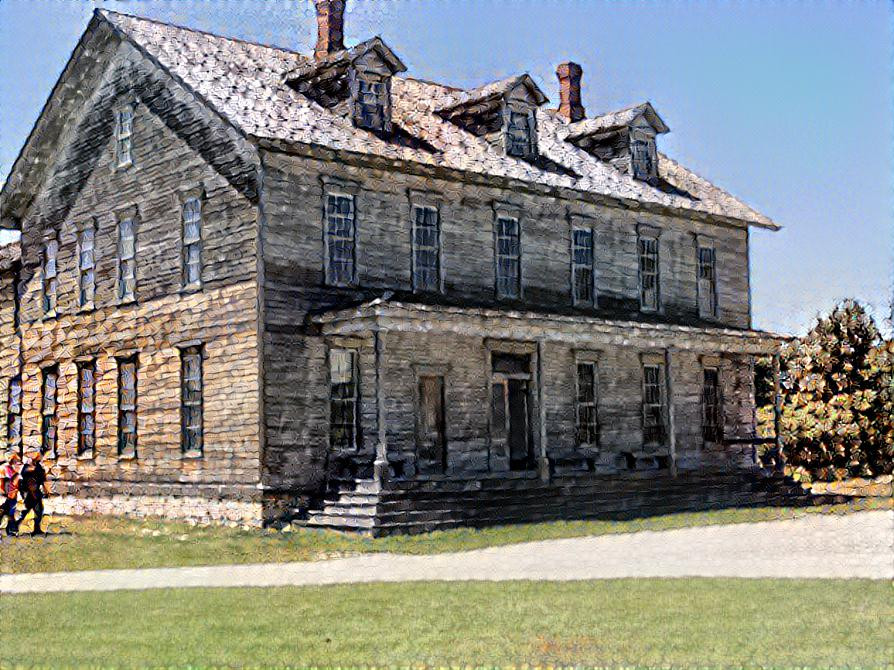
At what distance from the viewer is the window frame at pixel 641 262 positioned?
29469 millimetres

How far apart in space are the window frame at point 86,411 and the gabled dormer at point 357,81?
7522 mm

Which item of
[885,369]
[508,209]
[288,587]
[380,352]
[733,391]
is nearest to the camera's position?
[288,587]

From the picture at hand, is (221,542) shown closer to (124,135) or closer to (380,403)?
(380,403)

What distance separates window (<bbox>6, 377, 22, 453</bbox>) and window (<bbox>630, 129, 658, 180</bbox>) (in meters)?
15.6

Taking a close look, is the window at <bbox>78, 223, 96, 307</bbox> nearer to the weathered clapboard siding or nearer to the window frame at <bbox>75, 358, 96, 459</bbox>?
the weathered clapboard siding

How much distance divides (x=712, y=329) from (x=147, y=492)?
42.2ft

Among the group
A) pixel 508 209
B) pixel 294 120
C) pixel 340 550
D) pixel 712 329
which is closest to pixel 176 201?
pixel 294 120

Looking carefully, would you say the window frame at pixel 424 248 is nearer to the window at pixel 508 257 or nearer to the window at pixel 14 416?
the window at pixel 508 257

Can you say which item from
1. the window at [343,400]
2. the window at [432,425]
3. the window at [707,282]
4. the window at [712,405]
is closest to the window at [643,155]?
the window at [707,282]

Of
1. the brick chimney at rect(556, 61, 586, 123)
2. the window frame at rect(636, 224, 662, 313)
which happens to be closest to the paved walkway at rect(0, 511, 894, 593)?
the window frame at rect(636, 224, 662, 313)

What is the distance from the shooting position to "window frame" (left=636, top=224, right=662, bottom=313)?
29469 millimetres

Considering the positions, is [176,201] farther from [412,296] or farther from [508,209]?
[508,209]

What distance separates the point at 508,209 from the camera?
88.1 feet

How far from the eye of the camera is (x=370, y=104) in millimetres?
25391
